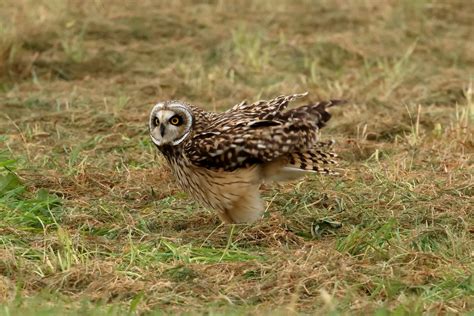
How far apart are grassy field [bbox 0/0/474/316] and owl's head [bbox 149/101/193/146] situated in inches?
21.7

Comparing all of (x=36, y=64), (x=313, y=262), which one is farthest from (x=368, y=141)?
(x=36, y=64)

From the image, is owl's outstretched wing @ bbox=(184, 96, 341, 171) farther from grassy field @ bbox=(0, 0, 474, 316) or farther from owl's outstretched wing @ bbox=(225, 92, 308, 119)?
grassy field @ bbox=(0, 0, 474, 316)

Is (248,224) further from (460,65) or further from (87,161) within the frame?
(460,65)

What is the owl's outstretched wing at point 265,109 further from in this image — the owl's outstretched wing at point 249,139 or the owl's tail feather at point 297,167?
the owl's tail feather at point 297,167

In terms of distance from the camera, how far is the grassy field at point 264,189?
5910 millimetres

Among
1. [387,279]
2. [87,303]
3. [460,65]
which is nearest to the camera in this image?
[87,303]

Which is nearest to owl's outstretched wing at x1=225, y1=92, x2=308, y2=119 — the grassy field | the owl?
the owl

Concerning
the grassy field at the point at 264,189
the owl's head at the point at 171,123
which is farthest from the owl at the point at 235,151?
the grassy field at the point at 264,189

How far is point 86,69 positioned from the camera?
11.4 meters

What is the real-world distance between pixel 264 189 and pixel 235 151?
103 cm

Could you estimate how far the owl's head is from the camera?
6.91 m

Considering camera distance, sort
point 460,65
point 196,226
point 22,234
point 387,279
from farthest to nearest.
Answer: point 460,65
point 196,226
point 22,234
point 387,279

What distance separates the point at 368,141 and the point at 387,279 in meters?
3.25

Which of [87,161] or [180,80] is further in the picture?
[180,80]
